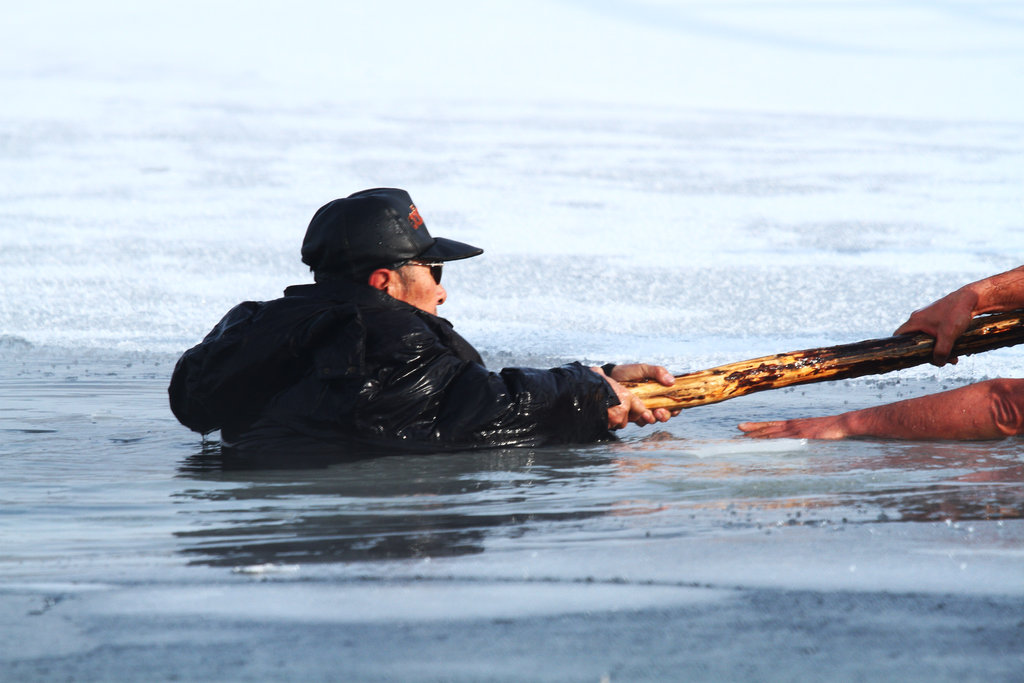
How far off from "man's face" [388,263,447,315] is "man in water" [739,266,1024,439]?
1.37m

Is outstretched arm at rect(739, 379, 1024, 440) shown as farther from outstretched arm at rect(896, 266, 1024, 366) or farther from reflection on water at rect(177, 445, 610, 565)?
reflection on water at rect(177, 445, 610, 565)

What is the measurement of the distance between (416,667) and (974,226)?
27.4 ft

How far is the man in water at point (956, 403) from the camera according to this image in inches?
172

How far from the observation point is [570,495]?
339cm

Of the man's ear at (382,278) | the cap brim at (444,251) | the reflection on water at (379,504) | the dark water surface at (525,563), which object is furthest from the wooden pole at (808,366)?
the man's ear at (382,278)

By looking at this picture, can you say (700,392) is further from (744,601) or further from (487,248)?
(487,248)

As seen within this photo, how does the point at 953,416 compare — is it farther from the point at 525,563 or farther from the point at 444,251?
the point at 525,563

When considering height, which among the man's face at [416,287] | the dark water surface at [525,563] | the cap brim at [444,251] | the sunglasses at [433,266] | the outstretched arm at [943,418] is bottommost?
the dark water surface at [525,563]

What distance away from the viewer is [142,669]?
1.99m

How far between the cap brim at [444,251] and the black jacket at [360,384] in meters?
0.27

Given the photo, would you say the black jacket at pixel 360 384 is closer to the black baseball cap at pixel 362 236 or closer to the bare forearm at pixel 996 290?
the black baseball cap at pixel 362 236

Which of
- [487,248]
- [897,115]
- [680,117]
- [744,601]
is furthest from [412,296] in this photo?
[897,115]

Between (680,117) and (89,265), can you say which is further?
(680,117)

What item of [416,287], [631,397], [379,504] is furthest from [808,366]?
[379,504]
